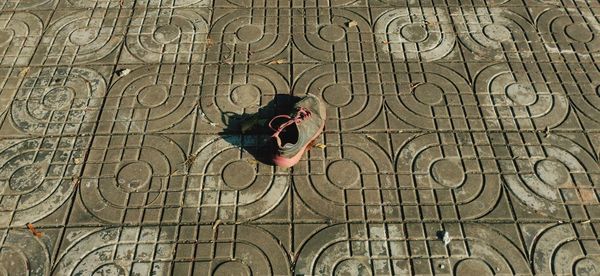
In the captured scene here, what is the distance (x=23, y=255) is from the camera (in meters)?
3.37

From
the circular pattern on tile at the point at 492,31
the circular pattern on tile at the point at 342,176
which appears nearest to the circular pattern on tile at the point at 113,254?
the circular pattern on tile at the point at 342,176

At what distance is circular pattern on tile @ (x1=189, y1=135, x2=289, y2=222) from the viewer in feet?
11.7

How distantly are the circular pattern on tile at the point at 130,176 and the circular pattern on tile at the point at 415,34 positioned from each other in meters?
2.23

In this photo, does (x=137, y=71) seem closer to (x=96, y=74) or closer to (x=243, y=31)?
(x=96, y=74)

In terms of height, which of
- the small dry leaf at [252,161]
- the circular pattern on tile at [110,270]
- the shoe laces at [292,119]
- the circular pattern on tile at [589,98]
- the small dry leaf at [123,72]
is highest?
the small dry leaf at [123,72]

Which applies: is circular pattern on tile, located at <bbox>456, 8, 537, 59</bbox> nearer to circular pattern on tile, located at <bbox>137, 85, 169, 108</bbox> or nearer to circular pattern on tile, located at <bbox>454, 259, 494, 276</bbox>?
circular pattern on tile, located at <bbox>454, 259, 494, 276</bbox>

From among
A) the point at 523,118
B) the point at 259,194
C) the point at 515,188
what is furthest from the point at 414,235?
the point at 523,118

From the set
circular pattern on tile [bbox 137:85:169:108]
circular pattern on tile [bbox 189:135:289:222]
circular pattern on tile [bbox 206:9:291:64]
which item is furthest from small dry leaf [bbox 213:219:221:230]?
circular pattern on tile [bbox 206:9:291:64]

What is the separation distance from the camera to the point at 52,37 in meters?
4.77

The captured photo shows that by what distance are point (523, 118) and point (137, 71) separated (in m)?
3.37

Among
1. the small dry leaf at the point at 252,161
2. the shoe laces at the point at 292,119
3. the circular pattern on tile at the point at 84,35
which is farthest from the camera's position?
the circular pattern on tile at the point at 84,35

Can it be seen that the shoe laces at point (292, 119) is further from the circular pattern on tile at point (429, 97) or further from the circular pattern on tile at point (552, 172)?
the circular pattern on tile at point (552, 172)

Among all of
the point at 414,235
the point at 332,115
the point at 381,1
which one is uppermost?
the point at 381,1

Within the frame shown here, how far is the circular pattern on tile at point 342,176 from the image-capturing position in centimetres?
361
